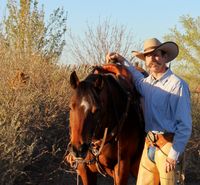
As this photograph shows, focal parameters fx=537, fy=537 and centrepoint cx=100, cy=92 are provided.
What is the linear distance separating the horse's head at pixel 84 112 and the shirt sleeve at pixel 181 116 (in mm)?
686

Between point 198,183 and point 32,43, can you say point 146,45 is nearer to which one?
point 198,183

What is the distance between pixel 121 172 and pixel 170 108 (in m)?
0.90

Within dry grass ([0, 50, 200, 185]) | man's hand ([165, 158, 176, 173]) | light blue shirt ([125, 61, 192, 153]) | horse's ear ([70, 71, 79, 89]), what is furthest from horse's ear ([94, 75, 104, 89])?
dry grass ([0, 50, 200, 185])

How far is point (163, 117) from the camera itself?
4980mm

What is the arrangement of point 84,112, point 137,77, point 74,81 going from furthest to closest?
1. point 137,77
2. point 74,81
3. point 84,112

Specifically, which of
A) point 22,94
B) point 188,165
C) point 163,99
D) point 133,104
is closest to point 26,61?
point 22,94

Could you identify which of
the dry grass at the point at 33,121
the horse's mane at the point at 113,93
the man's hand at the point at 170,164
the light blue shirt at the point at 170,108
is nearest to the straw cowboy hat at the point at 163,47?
the light blue shirt at the point at 170,108

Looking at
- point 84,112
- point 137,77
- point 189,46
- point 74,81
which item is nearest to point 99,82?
point 74,81

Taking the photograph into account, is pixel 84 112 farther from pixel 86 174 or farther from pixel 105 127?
pixel 86 174

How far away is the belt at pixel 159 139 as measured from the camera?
16.3ft

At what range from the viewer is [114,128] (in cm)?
518

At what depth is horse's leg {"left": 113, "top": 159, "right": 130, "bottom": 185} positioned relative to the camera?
539 cm

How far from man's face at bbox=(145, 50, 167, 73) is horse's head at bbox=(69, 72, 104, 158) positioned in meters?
0.59

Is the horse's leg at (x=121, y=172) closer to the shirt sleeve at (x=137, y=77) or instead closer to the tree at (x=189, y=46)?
the shirt sleeve at (x=137, y=77)
